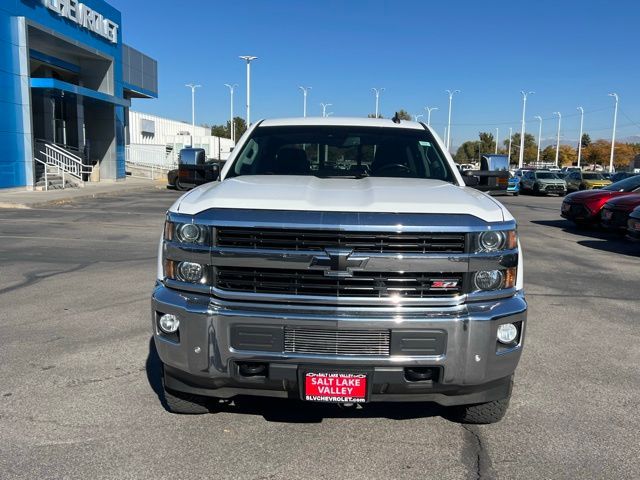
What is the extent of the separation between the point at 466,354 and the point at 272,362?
1.04 metres

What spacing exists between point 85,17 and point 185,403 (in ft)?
93.8

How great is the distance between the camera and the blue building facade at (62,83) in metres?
22.5

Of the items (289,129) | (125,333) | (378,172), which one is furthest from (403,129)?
(125,333)

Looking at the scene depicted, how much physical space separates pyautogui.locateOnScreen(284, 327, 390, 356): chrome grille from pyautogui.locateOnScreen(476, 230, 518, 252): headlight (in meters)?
0.71

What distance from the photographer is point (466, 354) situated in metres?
3.07

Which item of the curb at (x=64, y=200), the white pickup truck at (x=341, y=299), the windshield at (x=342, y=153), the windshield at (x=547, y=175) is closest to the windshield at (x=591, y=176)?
the windshield at (x=547, y=175)

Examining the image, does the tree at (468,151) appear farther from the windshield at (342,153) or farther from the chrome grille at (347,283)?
the chrome grille at (347,283)

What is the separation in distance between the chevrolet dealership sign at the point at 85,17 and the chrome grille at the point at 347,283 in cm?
2561

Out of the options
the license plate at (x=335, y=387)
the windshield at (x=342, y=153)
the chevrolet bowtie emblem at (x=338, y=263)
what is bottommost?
the license plate at (x=335, y=387)

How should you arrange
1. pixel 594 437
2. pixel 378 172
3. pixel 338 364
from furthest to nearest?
pixel 378 172
pixel 594 437
pixel 338 364

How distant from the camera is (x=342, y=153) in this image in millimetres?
4879

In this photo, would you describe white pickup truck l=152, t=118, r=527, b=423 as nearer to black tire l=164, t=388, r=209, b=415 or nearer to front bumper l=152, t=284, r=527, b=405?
front bumper l=152, t=284, r=527, b=405

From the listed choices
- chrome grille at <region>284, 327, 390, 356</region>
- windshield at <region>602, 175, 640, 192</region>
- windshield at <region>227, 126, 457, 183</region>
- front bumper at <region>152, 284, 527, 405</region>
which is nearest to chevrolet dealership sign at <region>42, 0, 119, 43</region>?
windshield at <region>602, 175, 640, 192</region>

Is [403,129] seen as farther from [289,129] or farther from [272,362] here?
[272,362]
